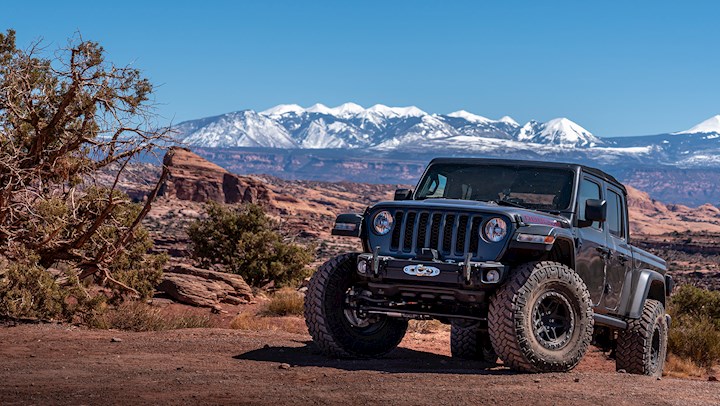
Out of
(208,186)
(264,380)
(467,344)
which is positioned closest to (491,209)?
(264,380)

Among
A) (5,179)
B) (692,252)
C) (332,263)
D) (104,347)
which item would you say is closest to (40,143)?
(5,179)

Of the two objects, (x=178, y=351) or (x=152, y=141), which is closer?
(x=178, y=351)

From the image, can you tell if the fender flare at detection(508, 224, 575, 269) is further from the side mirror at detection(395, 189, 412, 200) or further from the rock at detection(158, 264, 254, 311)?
the rock at detection(158, 264, 254, 311)

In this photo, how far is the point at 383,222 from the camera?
Result: 394 inches

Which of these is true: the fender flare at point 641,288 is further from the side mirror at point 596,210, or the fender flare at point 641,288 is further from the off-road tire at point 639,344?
the side mirror at point 596,210

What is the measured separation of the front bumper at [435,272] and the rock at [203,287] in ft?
37.3

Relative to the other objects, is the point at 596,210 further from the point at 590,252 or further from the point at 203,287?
the point at 203,287

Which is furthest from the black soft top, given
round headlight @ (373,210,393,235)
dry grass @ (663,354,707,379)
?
dry grass @ (663,354,707,379)

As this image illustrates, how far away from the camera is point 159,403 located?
7.18 m

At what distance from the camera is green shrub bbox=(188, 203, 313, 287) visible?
90.5ft

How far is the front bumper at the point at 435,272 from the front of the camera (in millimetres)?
9195

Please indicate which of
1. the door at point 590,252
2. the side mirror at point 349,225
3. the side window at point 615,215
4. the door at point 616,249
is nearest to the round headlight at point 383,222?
the side mirror at point 349,225

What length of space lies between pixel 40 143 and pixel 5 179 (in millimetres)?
777

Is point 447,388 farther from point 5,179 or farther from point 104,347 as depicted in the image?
point 5,179
